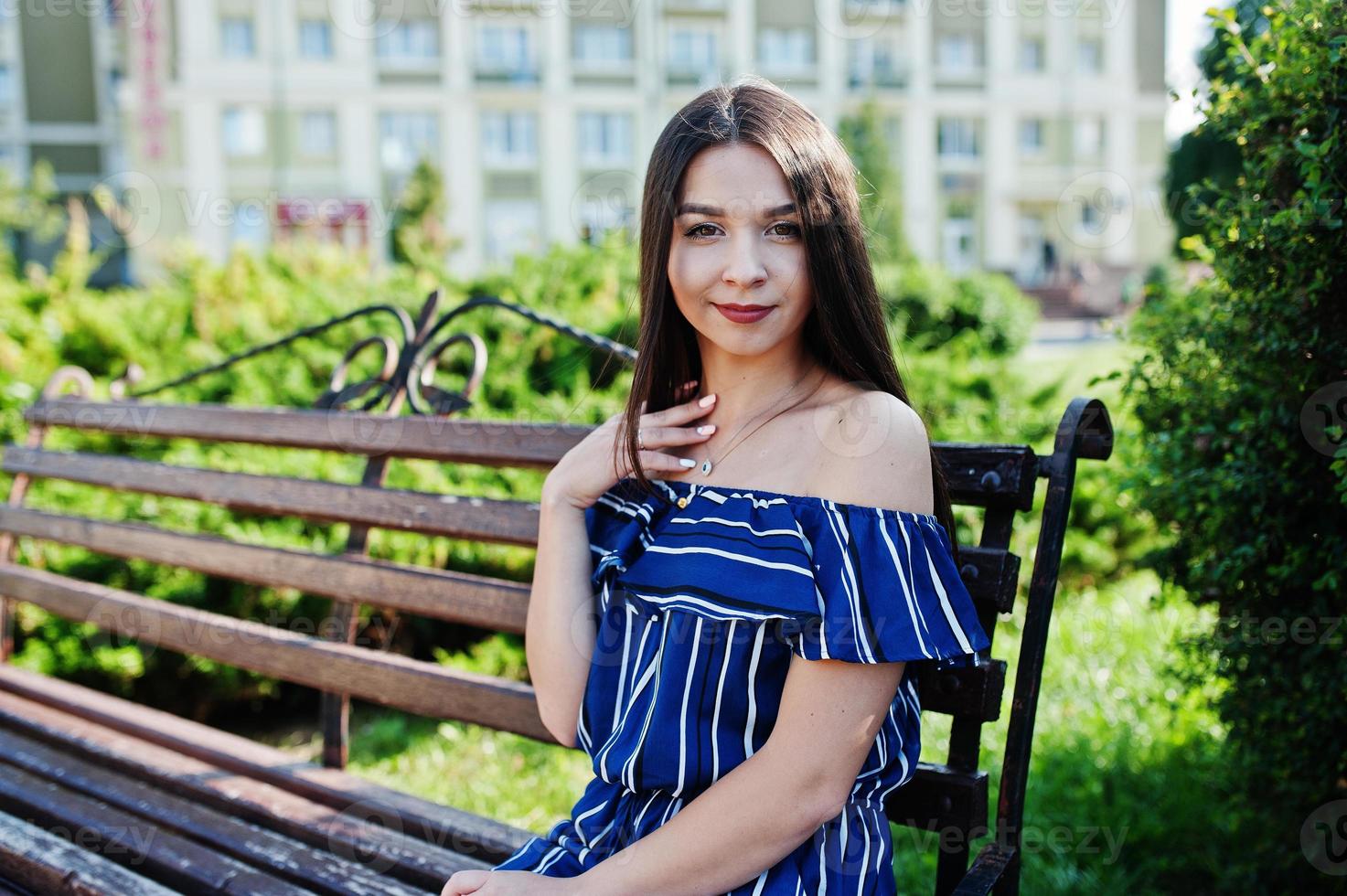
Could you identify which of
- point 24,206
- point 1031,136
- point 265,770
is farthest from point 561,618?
point 1031,136

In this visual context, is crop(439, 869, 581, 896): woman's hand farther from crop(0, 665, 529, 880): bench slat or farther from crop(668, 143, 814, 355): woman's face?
crop(668, 143, 814, 355): woman's face

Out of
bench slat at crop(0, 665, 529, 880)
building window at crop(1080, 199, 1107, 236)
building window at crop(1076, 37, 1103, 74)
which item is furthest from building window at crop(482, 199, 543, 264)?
bench slat at crop(0, 665, 529, 880)

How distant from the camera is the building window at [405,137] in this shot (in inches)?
1121

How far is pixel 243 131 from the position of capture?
1112 inches

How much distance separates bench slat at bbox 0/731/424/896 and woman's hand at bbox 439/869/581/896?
0.38m

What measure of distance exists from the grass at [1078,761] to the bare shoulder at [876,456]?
89 centimetres

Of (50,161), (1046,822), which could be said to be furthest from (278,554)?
(50,161)

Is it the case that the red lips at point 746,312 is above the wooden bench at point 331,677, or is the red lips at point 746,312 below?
above

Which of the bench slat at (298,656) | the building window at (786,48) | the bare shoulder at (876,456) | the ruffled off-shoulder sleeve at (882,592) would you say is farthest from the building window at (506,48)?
the ruffled off-shoulder sleeve at (882,592)

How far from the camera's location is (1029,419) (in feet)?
13.8

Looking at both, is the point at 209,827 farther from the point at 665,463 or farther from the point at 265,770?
the point at 665,463

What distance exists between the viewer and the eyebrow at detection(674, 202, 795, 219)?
4.73 ft

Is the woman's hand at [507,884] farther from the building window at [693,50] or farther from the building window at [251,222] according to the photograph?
the building window at [693,50]

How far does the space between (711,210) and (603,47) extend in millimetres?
30336
